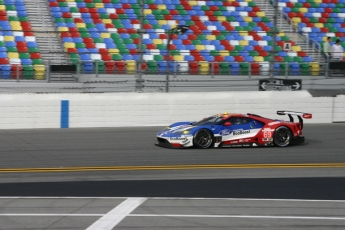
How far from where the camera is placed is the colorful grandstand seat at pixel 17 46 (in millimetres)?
20375

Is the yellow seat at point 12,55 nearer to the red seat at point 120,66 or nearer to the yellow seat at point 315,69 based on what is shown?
the red seat at point 120,66

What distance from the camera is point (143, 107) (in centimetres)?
2002

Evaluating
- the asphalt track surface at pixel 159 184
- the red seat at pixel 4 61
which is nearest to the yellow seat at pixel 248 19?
the red seat at pixel 4 61

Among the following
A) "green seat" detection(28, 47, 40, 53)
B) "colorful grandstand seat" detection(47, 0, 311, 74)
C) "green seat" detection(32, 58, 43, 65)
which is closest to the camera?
"green seat" detection(32, 58, 43, 65)

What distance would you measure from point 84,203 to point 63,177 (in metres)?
2.50

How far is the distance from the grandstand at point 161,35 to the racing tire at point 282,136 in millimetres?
5402

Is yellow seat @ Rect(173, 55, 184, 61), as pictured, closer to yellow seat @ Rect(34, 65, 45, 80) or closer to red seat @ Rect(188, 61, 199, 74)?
red seat @ Rect(188, 61, 199, 74)

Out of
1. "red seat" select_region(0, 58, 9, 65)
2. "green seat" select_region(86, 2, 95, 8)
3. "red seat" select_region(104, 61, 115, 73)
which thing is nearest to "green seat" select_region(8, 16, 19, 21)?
"green seat" select_region(86, 2, 95, 8)

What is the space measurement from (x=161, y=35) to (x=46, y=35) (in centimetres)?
397

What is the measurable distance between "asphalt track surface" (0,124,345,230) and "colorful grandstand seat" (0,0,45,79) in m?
2.50

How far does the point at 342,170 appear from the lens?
13.6 m

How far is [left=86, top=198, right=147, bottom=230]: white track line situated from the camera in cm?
862

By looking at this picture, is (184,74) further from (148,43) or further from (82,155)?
(82,155)

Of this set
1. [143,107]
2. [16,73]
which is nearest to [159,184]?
[143,107]
